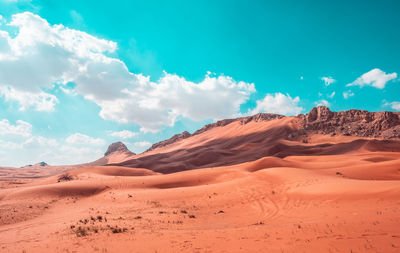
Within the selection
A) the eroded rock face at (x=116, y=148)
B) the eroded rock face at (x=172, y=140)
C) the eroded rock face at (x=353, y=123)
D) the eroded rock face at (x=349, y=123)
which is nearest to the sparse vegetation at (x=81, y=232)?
the eroded rock face at (x=349, y=123)

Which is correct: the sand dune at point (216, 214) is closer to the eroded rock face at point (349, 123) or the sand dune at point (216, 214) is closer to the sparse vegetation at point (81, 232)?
the sparse vegetation at point (81, 232)

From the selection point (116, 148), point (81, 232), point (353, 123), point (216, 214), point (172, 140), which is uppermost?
point (116, 148)

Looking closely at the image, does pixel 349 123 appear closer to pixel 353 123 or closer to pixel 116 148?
pixel 353 123

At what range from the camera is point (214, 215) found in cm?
1291

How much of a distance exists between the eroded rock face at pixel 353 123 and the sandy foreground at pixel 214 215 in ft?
131

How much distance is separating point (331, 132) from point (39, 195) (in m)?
62.7

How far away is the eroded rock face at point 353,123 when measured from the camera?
5713 centimetres

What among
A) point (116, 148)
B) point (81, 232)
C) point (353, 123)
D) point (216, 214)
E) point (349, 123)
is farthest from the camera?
point (116, 148)

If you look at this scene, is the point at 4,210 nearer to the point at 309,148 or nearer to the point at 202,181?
the point at 202,181

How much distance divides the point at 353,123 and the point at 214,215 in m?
63.5

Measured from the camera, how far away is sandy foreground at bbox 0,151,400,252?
6.70 meters

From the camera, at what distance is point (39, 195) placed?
62.0ft

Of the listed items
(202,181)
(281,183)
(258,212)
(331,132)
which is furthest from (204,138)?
(258,212)

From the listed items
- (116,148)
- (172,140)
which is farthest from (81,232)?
(116,148)
